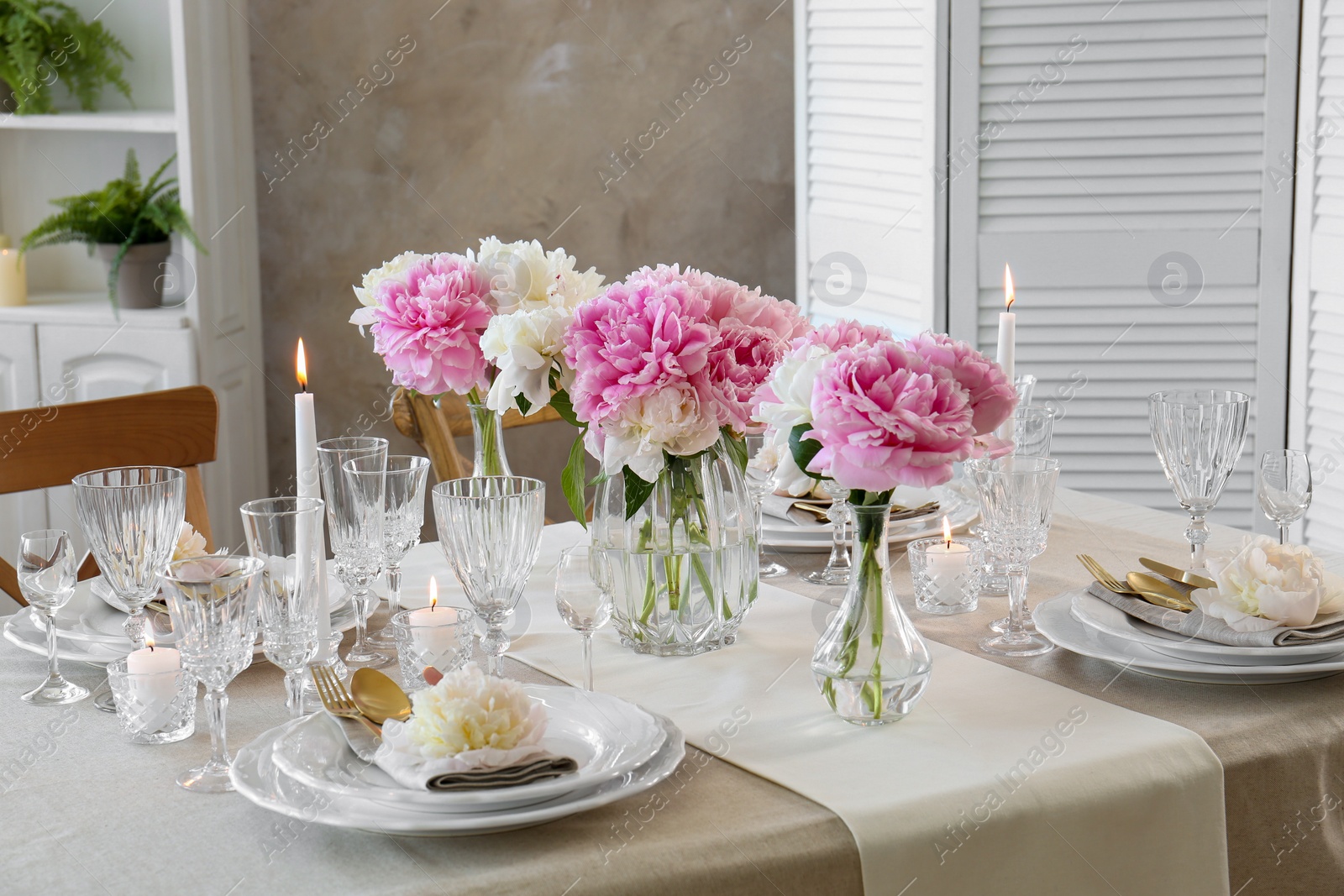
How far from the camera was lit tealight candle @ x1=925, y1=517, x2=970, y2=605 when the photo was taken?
4.54 feet

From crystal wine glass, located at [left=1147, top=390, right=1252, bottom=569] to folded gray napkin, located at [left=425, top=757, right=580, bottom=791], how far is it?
78 centimetres

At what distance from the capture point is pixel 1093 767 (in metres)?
1.00

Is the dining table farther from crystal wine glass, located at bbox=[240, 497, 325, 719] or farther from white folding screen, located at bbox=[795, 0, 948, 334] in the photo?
white folding screen, located at bbox=[795, 0, 948, 334]

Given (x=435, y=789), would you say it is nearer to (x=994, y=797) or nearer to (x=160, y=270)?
(x=994, y=797)

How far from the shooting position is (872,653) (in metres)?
1.08

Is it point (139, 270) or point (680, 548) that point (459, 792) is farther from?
point (139, 270)

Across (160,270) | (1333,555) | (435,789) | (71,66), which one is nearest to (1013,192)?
(1333,555)

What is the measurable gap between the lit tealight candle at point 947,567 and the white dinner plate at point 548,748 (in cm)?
44

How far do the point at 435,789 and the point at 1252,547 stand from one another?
2.41 ft

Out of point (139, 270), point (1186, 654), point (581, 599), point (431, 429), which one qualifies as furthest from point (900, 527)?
point (139, 270)

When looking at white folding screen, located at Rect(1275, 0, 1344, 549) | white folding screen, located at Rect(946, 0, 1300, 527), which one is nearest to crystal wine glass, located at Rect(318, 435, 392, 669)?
white folding screen, located at Rect(946, 0, 1300, 527)

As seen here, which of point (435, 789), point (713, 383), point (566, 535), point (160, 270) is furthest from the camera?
point (160, 270)

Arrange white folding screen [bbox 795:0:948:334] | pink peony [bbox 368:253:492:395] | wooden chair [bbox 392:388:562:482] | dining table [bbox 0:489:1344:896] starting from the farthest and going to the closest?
white folding screen [bbox 795:0:948:334]
wooden chair [bbox 392:388:562:482]
pink peony [bbox 368:253:492:395]
dining table [bbox 0:489:1344:896]

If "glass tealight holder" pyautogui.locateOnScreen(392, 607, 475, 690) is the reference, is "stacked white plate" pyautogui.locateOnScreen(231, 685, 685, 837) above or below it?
below
